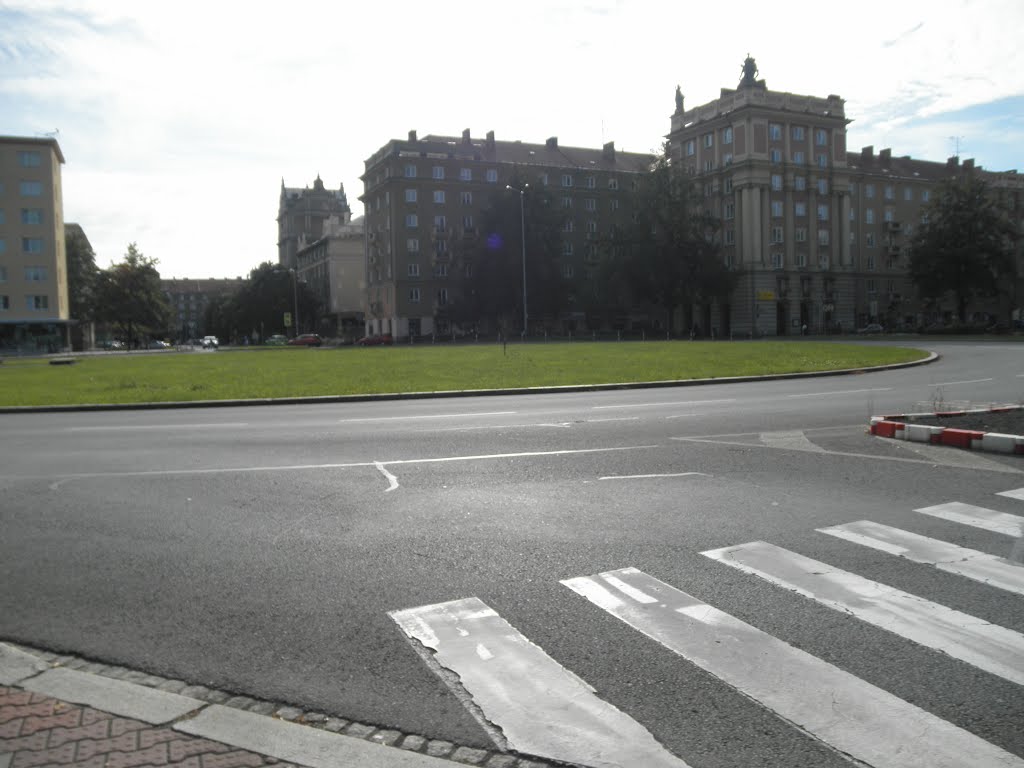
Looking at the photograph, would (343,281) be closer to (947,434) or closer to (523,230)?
(523,230)

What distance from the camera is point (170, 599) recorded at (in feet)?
16.7

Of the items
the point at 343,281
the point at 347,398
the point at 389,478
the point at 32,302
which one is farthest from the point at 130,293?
the point at 389,478

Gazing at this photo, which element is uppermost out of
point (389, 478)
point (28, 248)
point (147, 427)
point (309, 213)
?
point (309, 213)

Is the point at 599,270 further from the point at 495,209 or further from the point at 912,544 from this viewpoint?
the point at 912,544

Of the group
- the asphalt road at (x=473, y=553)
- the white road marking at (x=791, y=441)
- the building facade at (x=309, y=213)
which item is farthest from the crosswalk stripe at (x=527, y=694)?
the building facade at (x=309, y=213)

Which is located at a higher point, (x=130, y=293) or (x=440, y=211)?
(x=440, y=211)

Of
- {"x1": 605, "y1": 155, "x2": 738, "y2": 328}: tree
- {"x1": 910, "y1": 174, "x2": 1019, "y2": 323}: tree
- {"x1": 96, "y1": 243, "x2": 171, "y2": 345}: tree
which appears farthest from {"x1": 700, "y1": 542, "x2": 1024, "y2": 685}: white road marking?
{"x1": 96, "y1": 243, "x2": 171, "y2": 345}: tree

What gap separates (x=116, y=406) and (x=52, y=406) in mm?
1489

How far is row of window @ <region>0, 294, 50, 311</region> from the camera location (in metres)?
77.5

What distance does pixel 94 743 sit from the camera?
341 cm

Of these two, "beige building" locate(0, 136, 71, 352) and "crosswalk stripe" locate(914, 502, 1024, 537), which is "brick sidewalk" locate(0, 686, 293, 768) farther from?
"beige building" locate(0, 136, 71, 352)

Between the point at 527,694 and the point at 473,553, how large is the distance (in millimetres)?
2170

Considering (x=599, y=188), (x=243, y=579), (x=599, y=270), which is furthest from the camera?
(x=599, y=188)

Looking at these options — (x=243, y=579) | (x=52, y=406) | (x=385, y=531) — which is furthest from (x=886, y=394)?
(x=52, y=406)
